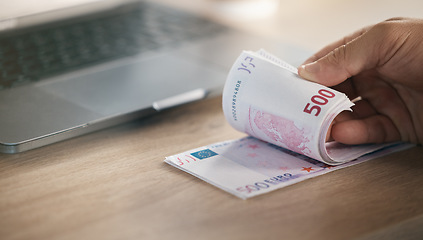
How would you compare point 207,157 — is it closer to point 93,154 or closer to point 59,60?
point 93,154

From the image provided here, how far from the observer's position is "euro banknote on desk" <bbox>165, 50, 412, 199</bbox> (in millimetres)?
752

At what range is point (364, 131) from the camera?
2.79 ft

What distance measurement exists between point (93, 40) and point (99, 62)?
147 mm

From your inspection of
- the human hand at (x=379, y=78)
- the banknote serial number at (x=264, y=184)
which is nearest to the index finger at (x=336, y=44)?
the human hand at (x=379, y=78)

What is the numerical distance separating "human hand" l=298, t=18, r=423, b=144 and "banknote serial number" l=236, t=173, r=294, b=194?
135 mm

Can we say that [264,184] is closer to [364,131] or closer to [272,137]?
[272,137]

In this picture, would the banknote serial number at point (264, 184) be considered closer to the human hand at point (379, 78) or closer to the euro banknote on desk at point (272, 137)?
the euro banknote on desk at point (272, 137)

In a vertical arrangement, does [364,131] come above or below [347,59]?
below

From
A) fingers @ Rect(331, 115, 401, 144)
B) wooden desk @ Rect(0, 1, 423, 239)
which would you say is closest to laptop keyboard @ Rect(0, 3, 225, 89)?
wooden desk @ Rect(0, 1, 423, 239)

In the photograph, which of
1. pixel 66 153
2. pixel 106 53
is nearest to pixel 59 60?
pixel 106 53

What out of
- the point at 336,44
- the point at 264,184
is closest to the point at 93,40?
the point at 336,44

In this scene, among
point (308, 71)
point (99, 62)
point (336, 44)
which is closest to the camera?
point (308, 71)

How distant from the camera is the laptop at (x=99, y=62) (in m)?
0.90

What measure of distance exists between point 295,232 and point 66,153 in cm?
37
